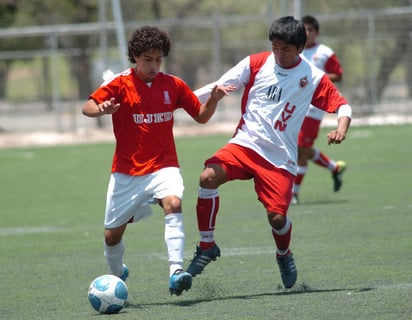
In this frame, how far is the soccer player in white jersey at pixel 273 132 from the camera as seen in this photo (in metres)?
7.27

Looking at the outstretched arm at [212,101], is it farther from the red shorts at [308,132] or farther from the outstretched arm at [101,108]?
the red shorts at [308,132]

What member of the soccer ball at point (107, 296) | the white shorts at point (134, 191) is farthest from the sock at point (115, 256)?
the soccer ball at point (107, 296)

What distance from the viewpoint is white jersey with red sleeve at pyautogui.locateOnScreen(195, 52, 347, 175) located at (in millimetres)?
7395

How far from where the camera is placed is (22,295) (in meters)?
7.50

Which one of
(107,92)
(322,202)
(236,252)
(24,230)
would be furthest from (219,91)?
(322,202)

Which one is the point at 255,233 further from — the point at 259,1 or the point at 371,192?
the point at 259,1

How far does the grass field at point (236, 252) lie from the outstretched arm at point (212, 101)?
1300mm

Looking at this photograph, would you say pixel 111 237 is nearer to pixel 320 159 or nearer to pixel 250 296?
pixel 250 296

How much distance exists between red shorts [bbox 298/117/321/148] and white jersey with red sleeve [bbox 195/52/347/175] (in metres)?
5.00

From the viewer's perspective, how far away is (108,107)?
6.69m

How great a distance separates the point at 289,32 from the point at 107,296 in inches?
93.6

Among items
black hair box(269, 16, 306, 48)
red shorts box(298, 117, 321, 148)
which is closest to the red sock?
red shorts box(298, 117, 321, 148)

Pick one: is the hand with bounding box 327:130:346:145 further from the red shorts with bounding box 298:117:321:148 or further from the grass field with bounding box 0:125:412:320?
the red shorts with bounding box 298:117:321:148

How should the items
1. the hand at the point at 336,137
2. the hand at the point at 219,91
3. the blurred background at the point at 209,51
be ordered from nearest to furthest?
the hand at the point at 336,137
the hand at the point at 219,91
the blurred background at the point at 209,51
